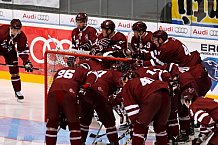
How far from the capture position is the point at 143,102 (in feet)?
26.6

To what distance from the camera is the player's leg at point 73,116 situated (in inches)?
325

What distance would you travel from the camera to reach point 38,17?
12.4 metres

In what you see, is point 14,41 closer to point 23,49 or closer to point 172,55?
point 23,49

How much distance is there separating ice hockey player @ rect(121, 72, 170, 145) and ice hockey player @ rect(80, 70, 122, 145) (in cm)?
51

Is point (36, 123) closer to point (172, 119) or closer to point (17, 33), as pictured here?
point (17, 33)

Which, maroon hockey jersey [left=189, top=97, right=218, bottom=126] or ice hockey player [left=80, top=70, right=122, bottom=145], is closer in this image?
maroon hockey jersey [left=189, top=97, right=218, bottom=126]

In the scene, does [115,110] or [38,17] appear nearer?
[115,110]

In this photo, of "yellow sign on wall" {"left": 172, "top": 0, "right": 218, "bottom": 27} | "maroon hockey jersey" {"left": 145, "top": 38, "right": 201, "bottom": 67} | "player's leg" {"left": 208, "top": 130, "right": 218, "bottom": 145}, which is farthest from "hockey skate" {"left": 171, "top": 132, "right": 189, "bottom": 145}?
"yellow sign on wall" {"left": 172, "top": 0, "right": 218, "bottom": 27}

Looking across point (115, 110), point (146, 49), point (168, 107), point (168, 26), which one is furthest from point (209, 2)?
point (168, 107)

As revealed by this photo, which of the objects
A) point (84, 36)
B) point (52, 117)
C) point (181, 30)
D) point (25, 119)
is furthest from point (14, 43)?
point (52, 117)

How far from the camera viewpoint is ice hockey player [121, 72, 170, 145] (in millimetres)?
8078

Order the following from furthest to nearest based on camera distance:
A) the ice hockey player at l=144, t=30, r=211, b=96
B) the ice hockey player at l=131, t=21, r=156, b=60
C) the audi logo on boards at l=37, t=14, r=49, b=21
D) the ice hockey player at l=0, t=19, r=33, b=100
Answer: the audi logo on boards at l=37, t=14, r=49, b=21
the ice hockey player at l=0, t=19, r=33, b=100
the ice hockey player at l=131, t=21, r=156, b=60
the ice hockey player at l=144, t=30, r=211, b=96

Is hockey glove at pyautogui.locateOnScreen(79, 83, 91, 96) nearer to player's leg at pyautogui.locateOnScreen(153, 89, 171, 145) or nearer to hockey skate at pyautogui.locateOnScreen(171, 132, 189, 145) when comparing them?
player's leg at pyautogui.locateOnScreen(153, 89, 171, 145)

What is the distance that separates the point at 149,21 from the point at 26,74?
188 centimetres
